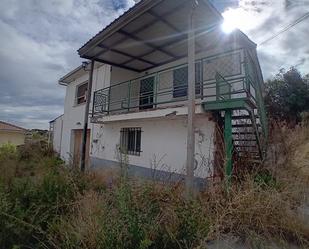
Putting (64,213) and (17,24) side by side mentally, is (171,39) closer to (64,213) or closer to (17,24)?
(17,24)

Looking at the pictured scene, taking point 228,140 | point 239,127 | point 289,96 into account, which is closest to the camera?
point 228,140

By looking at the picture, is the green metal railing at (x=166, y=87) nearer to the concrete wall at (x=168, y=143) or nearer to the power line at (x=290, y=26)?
the concrete wall at (x=168, y=143)

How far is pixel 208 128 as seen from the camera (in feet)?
25.2

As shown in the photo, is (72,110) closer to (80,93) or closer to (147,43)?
(80,93)

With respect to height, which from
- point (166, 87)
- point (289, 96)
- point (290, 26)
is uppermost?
point (290, 26)

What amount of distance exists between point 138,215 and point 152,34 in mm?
6953

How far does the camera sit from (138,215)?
313 cm

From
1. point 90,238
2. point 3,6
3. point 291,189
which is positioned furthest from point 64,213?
point 3,6

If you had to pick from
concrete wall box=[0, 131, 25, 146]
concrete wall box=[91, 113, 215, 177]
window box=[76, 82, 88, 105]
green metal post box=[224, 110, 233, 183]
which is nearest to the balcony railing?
concrete wall box=[91, 113, 215, 177]

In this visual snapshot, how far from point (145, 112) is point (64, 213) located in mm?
5186

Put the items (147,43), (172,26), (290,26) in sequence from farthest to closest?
(290,26)
(147,43)
(172,26)

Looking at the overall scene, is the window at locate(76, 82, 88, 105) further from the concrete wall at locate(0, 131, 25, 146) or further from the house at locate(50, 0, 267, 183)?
the concrete wall at locate(0, 131, 25, 146)

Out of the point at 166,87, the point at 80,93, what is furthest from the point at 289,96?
the point at 80,93

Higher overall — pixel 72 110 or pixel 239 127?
pixel 72 110
